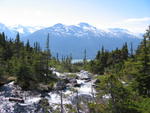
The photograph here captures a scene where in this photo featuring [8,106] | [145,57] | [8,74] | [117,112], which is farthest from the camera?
[8,74]

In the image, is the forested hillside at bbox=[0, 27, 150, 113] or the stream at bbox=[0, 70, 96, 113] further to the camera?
the stream at bbox=[0, 70, 96, 113]

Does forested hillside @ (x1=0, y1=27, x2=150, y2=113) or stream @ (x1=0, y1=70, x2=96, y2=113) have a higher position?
forested hillside @ (x1=0, y1=27, x2=150, y2=113)

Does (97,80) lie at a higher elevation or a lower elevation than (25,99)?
lower

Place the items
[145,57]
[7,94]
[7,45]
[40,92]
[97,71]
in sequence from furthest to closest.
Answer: [97,71], [7,45], [40,92], [7,94], [145,57]

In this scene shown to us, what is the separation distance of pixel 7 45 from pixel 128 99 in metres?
72.0

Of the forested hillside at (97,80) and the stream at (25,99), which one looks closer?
the forested hillside at (97,80)

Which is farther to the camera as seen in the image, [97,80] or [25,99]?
[97,80]

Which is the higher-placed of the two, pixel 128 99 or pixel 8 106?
pixel 128 99

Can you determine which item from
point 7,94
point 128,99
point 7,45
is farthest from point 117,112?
point 7,45

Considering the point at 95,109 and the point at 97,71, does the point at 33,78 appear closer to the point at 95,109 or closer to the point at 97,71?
the point at 95,109

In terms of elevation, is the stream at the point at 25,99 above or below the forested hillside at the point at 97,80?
below

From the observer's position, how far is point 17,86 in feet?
174

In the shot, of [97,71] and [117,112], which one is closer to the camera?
[117,112]

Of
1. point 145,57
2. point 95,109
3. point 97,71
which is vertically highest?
point 145,57
